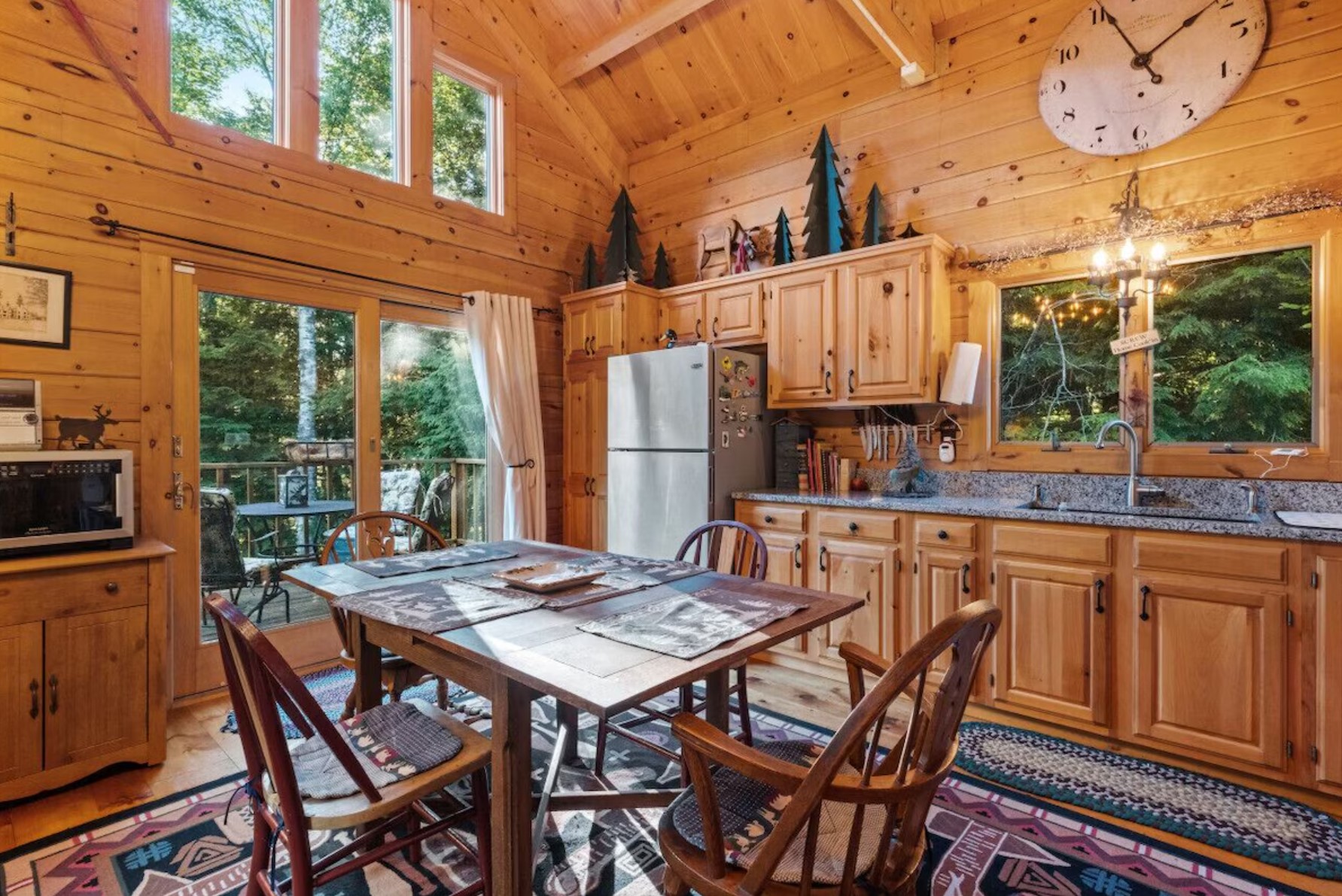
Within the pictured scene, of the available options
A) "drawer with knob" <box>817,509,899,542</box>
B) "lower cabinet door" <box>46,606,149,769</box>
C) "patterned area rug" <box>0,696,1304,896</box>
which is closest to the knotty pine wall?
"lower cabinet door" <box>46,606,149,769</box>

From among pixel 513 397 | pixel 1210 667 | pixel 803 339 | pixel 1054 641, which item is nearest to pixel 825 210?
pixel 803 339

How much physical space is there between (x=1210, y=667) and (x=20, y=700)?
3978 mm

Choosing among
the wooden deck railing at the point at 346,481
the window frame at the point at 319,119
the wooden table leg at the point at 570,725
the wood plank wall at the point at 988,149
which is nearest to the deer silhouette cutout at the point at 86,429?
the wooden deck railing at the point at 346,481

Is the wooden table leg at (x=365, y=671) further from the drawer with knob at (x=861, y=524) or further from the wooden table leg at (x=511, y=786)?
the drawer with knob at (x=861, y=524)

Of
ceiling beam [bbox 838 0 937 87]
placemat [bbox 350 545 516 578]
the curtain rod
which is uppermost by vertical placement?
ceiling beam [bbox 838 0 937 87]

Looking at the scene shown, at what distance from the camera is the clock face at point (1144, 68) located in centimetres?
270

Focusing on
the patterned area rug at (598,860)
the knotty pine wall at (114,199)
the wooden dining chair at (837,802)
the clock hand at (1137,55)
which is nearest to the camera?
the wooden dining chair at (837,802)

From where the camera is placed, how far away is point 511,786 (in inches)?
55.2

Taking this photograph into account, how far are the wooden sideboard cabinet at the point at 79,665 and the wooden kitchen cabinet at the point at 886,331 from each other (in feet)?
10.2

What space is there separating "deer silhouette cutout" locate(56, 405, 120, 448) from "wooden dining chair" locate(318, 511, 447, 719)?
97cm

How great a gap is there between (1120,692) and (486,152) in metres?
4.38

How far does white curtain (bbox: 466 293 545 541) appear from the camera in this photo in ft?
13.0

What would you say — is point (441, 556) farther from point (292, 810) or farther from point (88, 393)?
point (88, 393)

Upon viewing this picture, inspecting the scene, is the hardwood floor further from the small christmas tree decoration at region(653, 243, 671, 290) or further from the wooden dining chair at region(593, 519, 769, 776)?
the small christmas tree decoration at region(653, 243, 671, 290)
